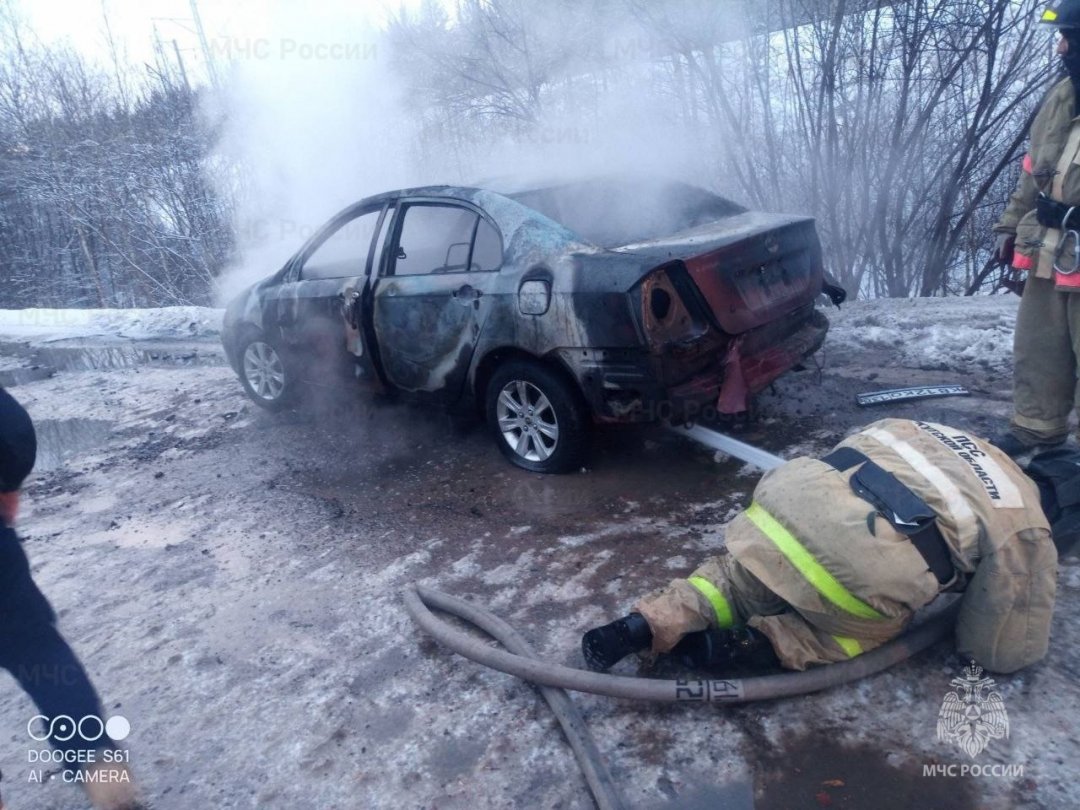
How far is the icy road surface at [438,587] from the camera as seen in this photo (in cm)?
219

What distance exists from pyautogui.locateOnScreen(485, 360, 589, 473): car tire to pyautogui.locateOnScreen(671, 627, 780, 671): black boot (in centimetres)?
172

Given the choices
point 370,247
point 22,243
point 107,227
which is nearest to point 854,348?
point 370,247

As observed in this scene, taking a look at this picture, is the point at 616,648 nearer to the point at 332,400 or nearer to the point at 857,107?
the point at 332,400

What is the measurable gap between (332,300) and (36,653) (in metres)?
3.11

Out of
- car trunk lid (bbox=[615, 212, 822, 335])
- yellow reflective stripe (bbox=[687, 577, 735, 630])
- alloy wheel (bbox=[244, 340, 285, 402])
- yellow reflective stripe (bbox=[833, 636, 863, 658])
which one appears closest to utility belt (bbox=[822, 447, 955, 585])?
yellow reflective stripe (bbox=[833, 636, 863, 658])

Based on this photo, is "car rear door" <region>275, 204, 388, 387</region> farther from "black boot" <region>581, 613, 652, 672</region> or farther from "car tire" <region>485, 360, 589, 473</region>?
"black boot" <region>581, 613, 652, 672</region>

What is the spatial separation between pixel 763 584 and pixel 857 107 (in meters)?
6.35

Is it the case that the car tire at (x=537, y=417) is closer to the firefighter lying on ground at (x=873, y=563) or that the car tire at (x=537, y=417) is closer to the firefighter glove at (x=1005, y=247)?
the firefighter lying on ground at (x=873, y=563)

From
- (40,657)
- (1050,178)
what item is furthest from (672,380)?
(40,657)

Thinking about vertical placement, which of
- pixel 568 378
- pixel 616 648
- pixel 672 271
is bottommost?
pixel 616 648

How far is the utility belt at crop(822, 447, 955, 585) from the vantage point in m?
2.09

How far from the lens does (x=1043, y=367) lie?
364cm

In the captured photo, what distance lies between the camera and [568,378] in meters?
3.96

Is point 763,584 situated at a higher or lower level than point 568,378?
lower
